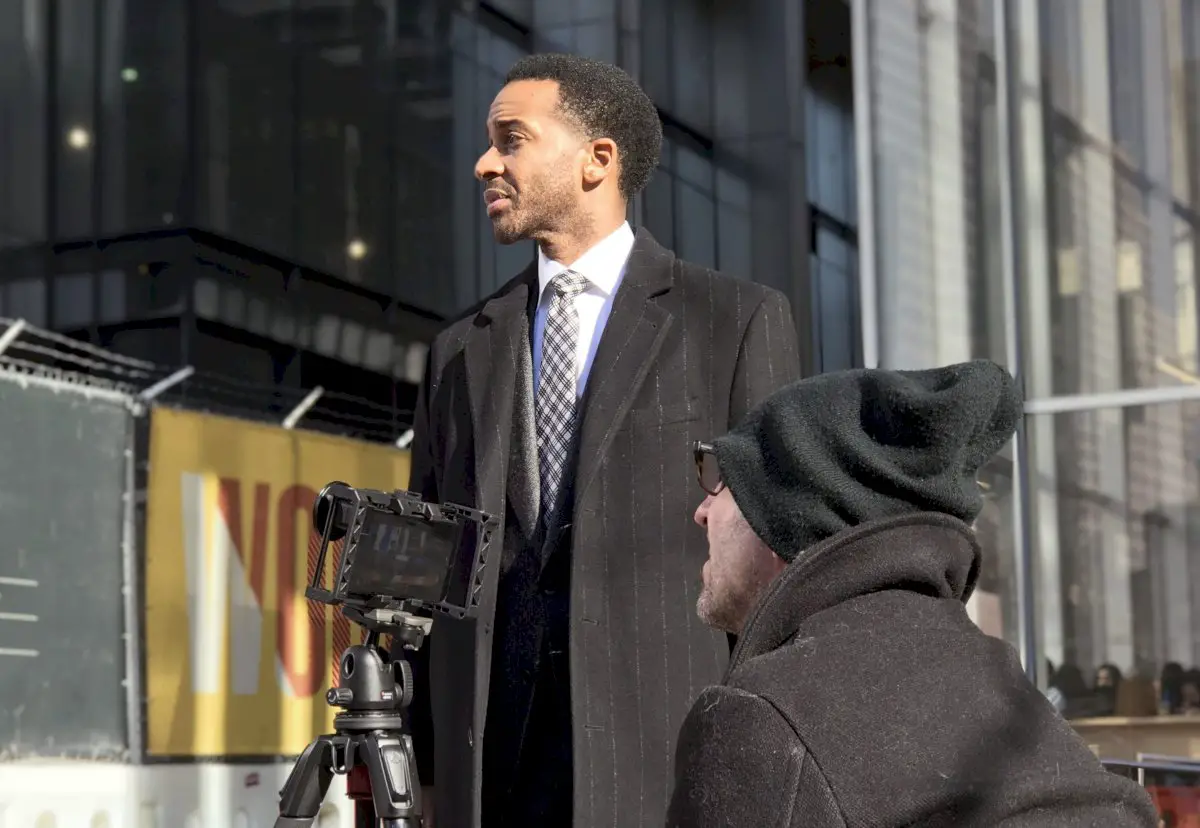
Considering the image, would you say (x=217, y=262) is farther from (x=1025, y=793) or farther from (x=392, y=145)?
(x=1025, y=793)

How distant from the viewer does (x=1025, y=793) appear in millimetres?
1561

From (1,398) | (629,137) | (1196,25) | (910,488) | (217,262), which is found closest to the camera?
(910,488)

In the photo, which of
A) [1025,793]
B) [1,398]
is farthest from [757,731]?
[1,398]

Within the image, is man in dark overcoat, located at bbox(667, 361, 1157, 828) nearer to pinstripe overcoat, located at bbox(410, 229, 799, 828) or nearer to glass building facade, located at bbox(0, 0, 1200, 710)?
pinstripe overcoat, located at bbox(410, 229, 799, 828)

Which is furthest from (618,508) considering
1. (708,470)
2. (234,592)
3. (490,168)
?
(234,592)

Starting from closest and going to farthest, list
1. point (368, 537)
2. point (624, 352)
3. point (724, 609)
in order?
1. point (724, 609)
2. point (368, 537)
3. point (624, 352)

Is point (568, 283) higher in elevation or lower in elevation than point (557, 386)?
higher

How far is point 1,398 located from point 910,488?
10.1 ft

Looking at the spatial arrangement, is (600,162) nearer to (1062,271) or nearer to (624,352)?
(624,352)

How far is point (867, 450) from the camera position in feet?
5.56

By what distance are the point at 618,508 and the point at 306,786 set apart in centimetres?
67

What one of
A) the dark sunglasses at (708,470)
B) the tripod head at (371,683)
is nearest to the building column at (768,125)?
the tripod head at (371,683)

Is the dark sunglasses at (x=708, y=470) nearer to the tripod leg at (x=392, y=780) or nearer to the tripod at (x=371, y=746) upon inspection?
the tripod at (x=371, y=746)

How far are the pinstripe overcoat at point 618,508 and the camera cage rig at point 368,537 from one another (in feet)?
0.30
